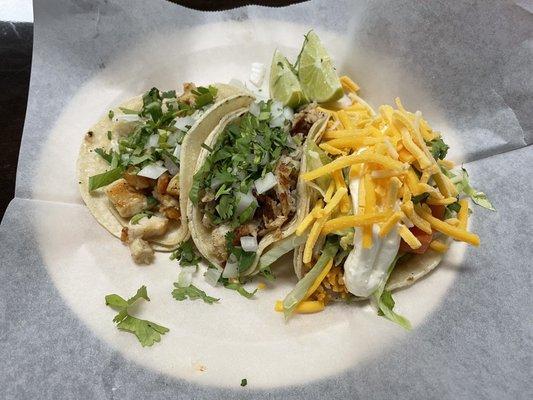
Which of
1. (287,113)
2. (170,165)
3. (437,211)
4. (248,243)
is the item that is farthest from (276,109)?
(437,211)

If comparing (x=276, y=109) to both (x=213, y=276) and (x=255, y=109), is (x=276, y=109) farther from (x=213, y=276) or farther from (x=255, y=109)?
(x=213, y=276)

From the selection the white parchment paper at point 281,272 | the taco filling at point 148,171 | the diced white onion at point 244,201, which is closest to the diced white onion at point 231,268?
the white parchment paper at point 281,272

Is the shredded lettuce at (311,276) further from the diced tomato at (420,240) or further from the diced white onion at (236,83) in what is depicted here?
the diced white onion at (236,83)

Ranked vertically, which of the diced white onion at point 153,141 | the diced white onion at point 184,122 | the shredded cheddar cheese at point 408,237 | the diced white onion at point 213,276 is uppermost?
the shredded cheddar cheese at point 408,237

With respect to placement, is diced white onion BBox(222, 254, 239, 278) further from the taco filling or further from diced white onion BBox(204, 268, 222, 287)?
the taco filling

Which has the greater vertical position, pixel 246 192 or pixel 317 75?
pixel 317 75

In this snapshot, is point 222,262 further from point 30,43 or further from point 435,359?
point 30,43
